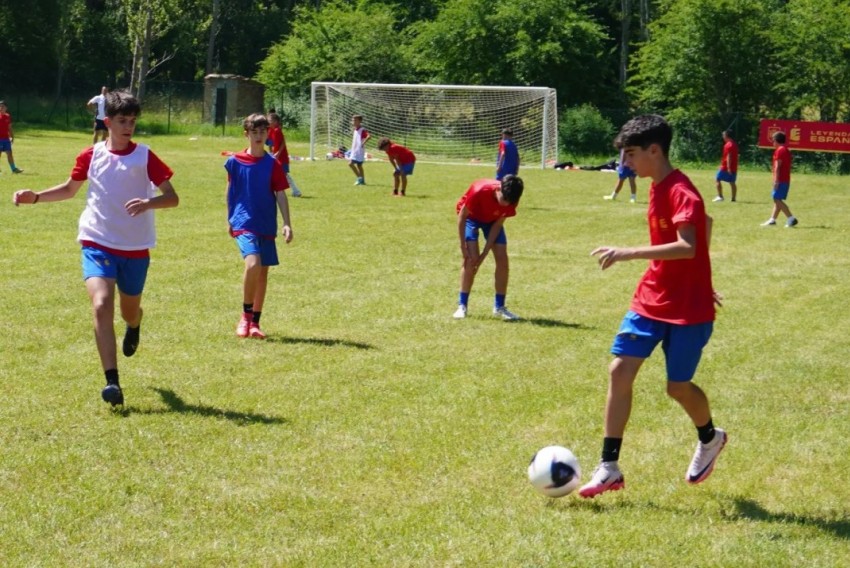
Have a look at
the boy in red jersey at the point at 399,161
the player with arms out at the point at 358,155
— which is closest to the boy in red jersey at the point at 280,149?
the boy in red jersey at the point at 399,161

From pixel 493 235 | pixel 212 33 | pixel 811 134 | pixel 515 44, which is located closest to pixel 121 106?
pixel 493 235

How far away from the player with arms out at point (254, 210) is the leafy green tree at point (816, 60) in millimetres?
37147

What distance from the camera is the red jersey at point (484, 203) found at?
10.8 m

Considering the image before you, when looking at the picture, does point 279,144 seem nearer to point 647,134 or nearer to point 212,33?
point 647,134

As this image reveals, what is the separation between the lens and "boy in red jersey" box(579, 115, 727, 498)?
5.64 metres

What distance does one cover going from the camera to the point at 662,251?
549 cm

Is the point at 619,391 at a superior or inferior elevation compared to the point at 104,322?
inferior

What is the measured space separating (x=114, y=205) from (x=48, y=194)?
446 millimetres

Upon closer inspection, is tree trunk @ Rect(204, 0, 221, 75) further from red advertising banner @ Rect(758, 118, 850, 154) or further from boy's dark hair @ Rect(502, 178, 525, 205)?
boy's dark hair @ Rect(502, 178, 525, 205)

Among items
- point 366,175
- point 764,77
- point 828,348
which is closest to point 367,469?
point 828,348

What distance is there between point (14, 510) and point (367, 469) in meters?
1.80

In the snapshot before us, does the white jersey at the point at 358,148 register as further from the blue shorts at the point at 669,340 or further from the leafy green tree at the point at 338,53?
the leafy green tree at the point at 338,53

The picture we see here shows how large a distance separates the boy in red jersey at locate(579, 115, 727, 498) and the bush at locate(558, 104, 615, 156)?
1530 inches

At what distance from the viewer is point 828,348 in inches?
404
